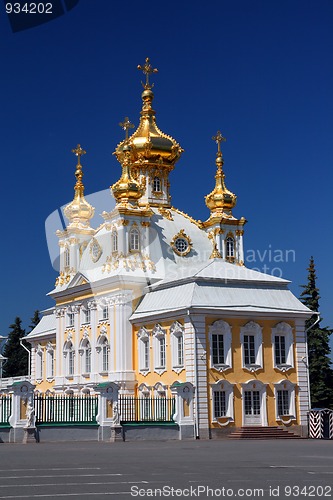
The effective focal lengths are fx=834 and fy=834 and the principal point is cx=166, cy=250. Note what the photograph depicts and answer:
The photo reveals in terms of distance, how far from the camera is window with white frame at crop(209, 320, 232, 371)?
127 feet

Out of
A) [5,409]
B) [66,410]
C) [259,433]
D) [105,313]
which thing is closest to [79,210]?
[105,313]

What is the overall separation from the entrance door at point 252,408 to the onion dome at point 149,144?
20.2 meters

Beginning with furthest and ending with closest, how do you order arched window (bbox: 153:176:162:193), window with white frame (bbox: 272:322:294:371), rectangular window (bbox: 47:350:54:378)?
1. rectangular window (bbox: 47:350:54:378)
2. arched window (bbox: 153:176:162:193)
3. window with white frame (bbox: 272:322:294:371)

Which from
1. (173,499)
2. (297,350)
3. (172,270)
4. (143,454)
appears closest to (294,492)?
(173,499)

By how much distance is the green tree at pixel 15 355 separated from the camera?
76375mm

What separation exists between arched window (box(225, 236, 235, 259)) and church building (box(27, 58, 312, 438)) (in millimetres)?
93

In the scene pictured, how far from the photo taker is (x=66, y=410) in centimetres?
3281

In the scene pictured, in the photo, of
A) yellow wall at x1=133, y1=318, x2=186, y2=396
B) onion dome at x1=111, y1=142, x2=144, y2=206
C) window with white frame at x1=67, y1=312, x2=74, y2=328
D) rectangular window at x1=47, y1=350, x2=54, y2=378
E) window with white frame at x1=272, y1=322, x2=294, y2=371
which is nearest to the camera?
yellow wall at x1=133, y1=318, x2=186, y2=396

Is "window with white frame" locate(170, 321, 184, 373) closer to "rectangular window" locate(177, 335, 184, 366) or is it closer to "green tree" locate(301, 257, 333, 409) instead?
"rectangular window" locate(177, 335, 184, 366)

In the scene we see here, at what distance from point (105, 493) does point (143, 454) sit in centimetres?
978

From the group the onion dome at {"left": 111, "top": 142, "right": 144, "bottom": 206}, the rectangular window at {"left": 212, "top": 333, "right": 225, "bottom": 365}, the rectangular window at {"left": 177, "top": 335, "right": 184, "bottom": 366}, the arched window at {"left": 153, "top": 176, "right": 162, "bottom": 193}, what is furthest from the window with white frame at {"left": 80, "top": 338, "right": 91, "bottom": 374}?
the rectangular window at {"left": 212, "top": 333, "right": 225, "bottom": 365}

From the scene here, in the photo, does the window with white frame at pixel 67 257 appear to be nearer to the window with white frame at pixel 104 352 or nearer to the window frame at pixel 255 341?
the window with white frame at pixel 104 352

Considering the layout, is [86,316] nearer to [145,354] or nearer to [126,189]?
[145,354]

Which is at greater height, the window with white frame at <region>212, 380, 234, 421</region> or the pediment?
the pediment
